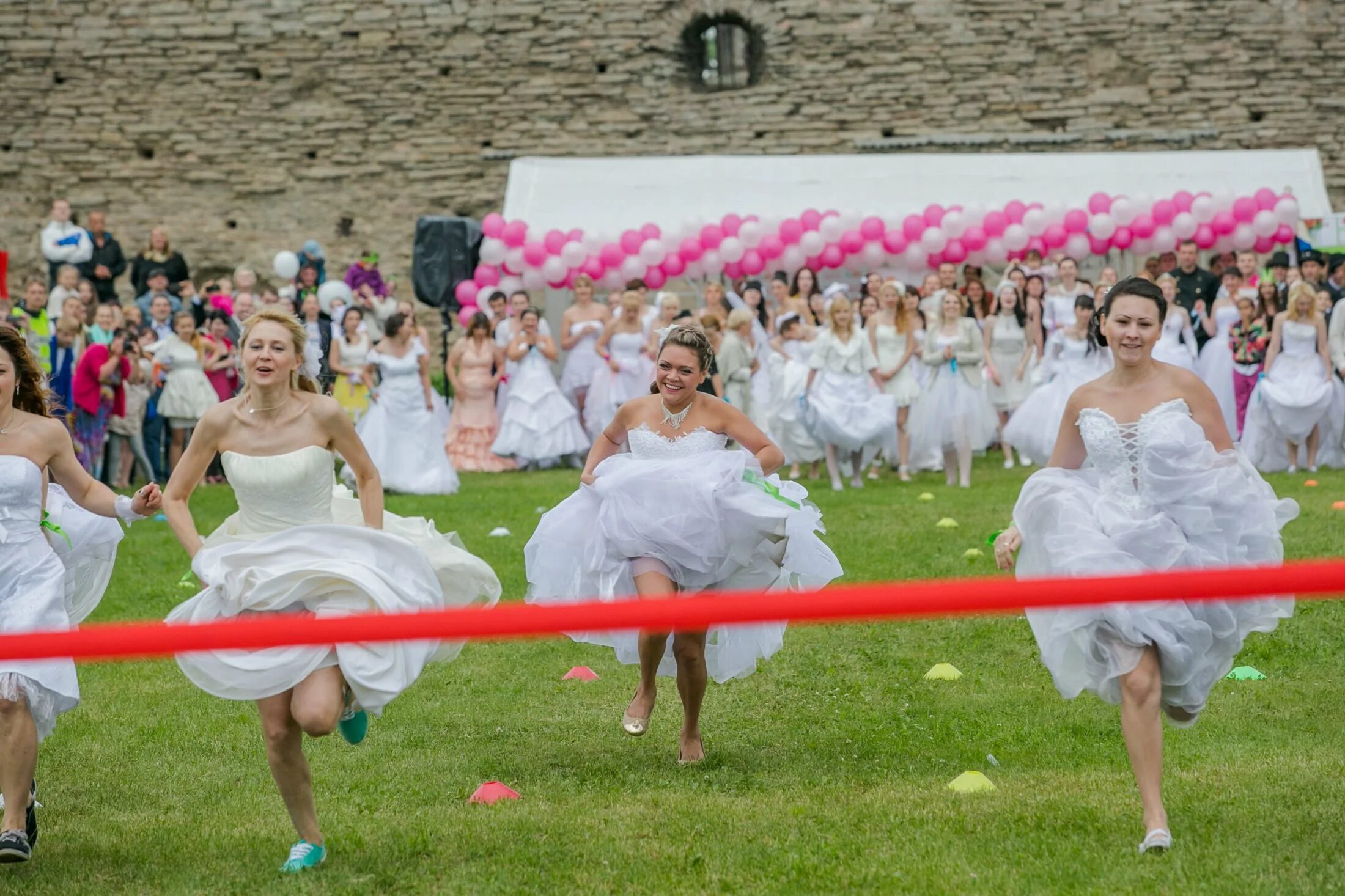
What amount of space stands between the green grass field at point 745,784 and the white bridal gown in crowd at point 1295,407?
7.27 meters

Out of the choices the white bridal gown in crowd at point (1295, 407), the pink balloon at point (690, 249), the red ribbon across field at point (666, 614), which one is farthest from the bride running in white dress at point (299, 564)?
the pink balloon at point (690, 249)

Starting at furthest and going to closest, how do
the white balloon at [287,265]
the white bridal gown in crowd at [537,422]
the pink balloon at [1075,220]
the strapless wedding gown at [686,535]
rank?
the white balloon at [287,265] < the pink balloon at [1075,220] < the white bridal gown in crowd at [537,422] < the strapless wedding gown at [686,535]

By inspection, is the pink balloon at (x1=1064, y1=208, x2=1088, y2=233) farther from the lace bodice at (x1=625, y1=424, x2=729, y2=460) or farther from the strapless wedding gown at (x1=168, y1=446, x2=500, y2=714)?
the strapless wedding gown at (x1=168, y1=446, x2=500, y2=714)

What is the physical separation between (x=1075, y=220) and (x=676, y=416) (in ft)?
42.1

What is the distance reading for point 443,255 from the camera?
61.0 feet

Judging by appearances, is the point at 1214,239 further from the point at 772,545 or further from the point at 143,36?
the point at 143,36

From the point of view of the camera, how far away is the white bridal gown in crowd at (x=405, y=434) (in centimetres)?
1441

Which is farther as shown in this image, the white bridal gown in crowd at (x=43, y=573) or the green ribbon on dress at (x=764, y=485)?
the green ribbon on dress at (x=764, y=485)

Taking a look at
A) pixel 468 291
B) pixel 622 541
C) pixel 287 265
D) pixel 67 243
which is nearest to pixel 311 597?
pixel 622 541

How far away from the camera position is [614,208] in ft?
60.8

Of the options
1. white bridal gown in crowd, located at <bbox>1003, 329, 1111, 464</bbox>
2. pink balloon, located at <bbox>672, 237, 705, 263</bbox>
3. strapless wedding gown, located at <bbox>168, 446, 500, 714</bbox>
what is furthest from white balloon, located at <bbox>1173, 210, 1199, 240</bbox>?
strapless wedding gown, located at <bbox>168, 446, 500, 714</bbox>

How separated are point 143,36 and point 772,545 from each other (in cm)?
2310

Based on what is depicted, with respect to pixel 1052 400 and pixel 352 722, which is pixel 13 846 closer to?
pixel 352 722

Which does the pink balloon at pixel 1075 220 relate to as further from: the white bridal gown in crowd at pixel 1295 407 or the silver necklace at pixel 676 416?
the silver necklace at pixel 676 416
